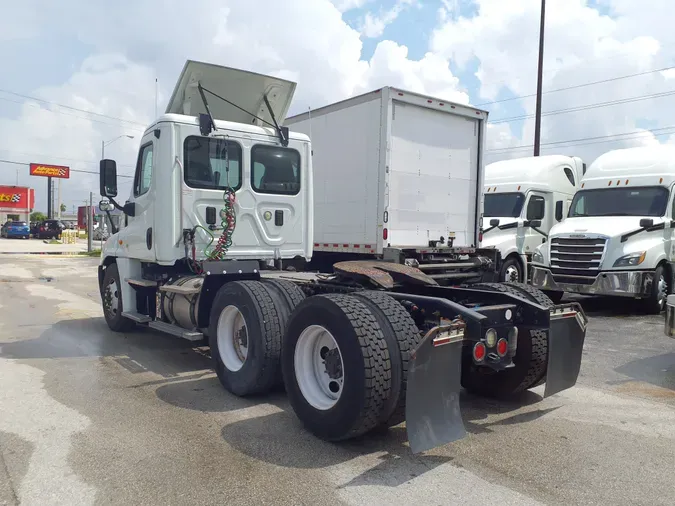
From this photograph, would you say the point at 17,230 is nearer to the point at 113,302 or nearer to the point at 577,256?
the point at 113,302

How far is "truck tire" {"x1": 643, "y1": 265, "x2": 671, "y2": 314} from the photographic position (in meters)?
10.8

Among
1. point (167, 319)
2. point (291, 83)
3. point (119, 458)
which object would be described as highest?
point (291, 83)

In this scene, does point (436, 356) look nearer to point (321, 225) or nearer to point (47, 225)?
point (321, 225)

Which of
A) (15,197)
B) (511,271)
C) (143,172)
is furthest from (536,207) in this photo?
(15,197)

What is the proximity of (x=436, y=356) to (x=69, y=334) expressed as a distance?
262 inches

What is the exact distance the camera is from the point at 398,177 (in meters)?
9.17

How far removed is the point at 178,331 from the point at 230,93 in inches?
132

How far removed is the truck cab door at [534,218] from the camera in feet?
43.8

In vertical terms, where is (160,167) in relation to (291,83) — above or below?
below

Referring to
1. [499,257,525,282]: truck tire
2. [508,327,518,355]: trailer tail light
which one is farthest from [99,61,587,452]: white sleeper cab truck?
[499,257,525,282]: truck tire

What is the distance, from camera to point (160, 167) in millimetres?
6625

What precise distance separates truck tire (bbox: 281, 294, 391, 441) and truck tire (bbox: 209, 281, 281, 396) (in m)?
0.50

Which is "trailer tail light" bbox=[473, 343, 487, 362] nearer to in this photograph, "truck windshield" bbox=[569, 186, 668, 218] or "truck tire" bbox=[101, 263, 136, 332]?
"truck tire" bbox=[101, 263, 136, 332]

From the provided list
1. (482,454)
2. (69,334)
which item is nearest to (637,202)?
(482,454)
